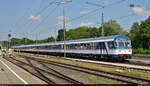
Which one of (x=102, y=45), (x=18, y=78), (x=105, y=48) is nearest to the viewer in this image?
(x=18, y=78)

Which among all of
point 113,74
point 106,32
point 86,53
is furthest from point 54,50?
point 113,74

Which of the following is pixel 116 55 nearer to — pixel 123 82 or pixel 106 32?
pixel 123 82

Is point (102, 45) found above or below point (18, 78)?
above

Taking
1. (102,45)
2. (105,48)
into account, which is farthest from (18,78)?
(102,45)

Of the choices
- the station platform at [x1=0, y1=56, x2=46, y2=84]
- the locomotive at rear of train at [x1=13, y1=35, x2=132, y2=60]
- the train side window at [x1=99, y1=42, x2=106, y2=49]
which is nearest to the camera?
the station platform at [x1=0, y1=56, x2=46, y2=84]

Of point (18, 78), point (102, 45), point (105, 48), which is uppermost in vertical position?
point (102, 45)

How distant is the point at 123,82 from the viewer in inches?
385

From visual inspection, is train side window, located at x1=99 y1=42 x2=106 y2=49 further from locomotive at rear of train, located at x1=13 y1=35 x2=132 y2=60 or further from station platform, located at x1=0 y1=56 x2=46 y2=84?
station platform, located at x1=0 y1=56 x2=46 y2=84

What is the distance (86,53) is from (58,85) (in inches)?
752

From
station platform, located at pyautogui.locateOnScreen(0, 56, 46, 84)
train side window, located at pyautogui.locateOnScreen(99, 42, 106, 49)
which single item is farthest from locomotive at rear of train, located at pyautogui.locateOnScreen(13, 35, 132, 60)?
station platform, located at pyautogui.locateOnScreen(0, 56, 46, 84)

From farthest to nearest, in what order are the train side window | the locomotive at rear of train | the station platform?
1. the train side window
2. the locomotive at rear of train
3. the station platform

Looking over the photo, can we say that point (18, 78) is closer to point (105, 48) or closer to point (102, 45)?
point (105, 48)

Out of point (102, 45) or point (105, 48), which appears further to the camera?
point (102, 45)

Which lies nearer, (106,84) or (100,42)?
(106,84)
